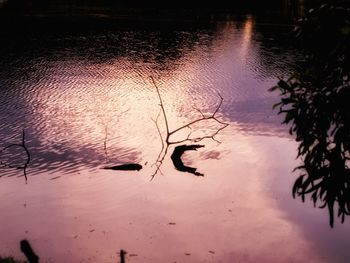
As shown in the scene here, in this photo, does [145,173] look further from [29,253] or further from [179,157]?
[29,253]

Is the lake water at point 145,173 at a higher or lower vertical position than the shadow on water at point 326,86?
lower

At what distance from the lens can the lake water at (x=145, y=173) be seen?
Result: 15844 millimetres

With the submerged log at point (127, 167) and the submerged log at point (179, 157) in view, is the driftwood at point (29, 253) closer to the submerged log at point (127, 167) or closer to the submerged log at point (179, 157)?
the submerged log at point (127, 167)

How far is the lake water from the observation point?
15844 millimetres

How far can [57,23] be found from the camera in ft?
222

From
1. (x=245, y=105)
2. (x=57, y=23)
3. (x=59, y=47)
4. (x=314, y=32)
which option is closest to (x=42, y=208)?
(x=314, y=32)

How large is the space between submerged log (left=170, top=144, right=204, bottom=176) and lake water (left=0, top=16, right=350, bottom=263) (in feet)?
1.29

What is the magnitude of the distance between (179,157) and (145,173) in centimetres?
225

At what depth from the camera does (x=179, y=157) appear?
22750mm

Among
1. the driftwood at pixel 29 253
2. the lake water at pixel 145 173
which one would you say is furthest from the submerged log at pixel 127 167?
the driftwood at pixel 29 253

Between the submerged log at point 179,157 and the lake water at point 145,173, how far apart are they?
0.39 m

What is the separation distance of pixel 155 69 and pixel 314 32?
114 ft

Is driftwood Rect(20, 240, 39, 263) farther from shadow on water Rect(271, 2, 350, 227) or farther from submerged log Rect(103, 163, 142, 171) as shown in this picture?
shadow on water Rect(271, 2, 350, 227)

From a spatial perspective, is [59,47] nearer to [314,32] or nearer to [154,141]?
[154,141]
